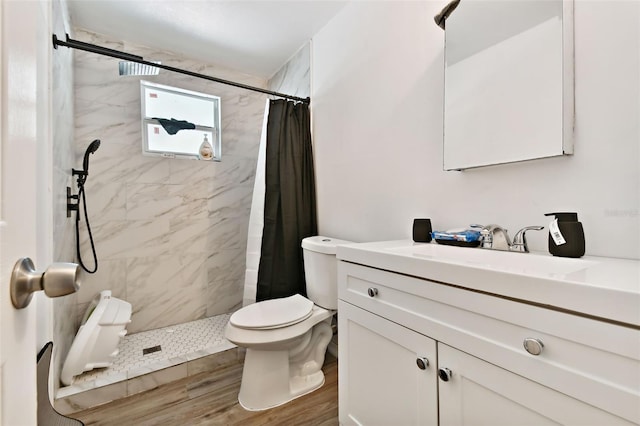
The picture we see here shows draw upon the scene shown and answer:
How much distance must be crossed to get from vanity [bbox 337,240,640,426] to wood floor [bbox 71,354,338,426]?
14.6 inches

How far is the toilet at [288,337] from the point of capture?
1.48m

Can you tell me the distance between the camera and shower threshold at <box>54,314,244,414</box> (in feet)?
5.00

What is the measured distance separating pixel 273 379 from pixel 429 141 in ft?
4.97

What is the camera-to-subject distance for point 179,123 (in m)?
2.41

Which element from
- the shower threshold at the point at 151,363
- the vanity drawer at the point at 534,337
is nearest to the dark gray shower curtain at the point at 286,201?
the shower threshold at the point at 151,363

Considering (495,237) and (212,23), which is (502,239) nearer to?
(495,237)

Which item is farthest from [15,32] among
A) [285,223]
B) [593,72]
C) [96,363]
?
[96,363]

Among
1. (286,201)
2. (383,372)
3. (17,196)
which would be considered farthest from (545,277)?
(286,201)

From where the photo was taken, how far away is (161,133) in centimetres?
245

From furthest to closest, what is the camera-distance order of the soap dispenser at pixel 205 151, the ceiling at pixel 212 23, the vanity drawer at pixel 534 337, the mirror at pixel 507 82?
the soap dispenser at pixel 205 151
the ceiling at pixel 212 23
the mirror at pixel 507 82
the vanity drawer at pixel 534 337

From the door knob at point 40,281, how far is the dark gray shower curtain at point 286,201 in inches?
65.5

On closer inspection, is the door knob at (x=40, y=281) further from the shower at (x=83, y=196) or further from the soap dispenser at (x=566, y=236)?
the shower at (x=83, y=196)

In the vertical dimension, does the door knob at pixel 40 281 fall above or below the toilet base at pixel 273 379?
above

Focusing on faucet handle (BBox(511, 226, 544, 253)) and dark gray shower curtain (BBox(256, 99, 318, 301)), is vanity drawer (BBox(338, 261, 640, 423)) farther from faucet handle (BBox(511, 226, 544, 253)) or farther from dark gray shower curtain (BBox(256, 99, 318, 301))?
dark gray shower curtain (BBox(256, 99, 318, 301))
